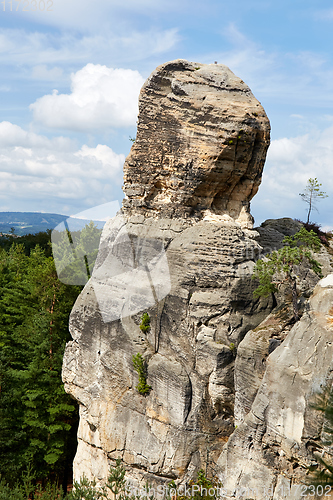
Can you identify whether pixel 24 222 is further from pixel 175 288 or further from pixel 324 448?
pixel 324 448

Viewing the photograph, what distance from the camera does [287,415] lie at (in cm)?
1286

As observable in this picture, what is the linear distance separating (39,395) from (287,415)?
16245 millimetres

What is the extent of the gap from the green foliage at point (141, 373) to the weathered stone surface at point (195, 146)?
5.74 metres

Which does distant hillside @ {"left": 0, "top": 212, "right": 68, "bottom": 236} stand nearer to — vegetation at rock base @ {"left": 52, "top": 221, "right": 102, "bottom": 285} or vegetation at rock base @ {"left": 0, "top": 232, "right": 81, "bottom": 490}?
vegetation at rock base @ {"left": 0, "top": 232, "right": 81, "bottom": 490}

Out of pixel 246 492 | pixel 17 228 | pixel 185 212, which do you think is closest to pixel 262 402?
pixel 246 492

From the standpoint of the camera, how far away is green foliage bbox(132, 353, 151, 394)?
17.1 m

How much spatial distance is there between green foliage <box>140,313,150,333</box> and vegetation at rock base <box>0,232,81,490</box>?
9927mm

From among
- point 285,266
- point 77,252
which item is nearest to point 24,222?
point 77,252

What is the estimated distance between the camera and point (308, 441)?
40.6ft

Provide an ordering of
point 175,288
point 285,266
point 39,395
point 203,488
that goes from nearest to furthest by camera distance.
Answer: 1. point 285,266
2. point 203,488
3. point 175,288
4. point 39,395

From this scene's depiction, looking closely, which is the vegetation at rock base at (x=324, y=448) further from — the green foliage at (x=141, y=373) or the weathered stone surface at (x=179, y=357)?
the green foliage at (x=141, y=373)

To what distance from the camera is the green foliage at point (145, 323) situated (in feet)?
57.4

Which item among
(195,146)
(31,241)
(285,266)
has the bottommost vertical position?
(285,266)

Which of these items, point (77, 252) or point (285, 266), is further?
point (77, 252)
